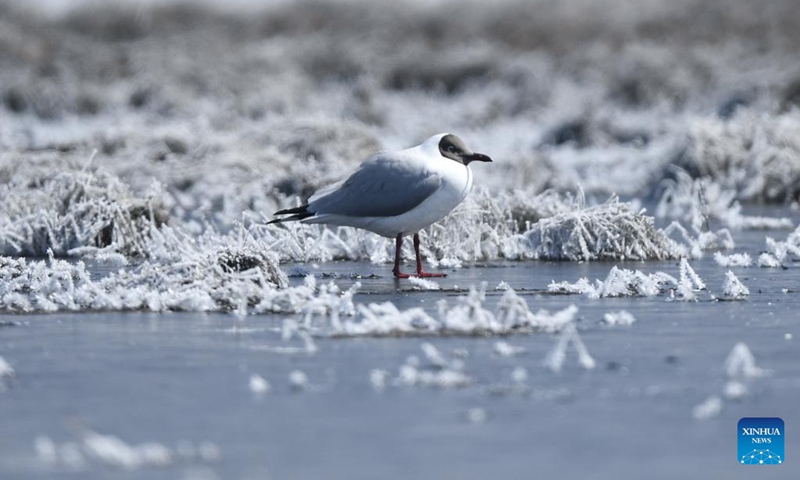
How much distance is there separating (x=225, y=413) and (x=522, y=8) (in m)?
84.8

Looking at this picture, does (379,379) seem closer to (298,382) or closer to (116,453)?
(298,382)

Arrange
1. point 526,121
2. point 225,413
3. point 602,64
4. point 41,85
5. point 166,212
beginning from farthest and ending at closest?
point 602,64 → point 41,85 → point 526,121 → point 166,212 → point 225,413

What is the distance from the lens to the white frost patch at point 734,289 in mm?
10586

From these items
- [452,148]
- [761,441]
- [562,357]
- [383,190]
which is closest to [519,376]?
[562,357]

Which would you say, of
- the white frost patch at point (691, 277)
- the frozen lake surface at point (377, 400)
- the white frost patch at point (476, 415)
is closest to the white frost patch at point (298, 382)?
the frozen lake surface at point (377, 400)

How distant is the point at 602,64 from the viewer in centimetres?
5378

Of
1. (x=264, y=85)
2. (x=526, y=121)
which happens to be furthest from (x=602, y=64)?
(x=526, y=121)

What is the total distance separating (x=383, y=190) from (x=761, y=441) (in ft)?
20.5

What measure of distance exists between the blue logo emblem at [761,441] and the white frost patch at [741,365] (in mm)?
896

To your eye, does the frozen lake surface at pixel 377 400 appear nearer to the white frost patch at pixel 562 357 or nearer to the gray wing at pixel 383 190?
the white frost patch at pixel 562 357

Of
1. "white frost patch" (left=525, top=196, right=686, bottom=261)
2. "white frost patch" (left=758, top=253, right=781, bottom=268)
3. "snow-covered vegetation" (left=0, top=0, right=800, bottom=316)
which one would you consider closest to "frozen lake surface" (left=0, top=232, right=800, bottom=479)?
"snow-covered vegetation" (left=0, top=0, right=800, bottom=316)

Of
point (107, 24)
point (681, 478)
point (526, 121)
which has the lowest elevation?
point (681, 478)

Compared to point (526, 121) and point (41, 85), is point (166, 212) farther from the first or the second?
point (41, 85)

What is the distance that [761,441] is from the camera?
6.26 m
